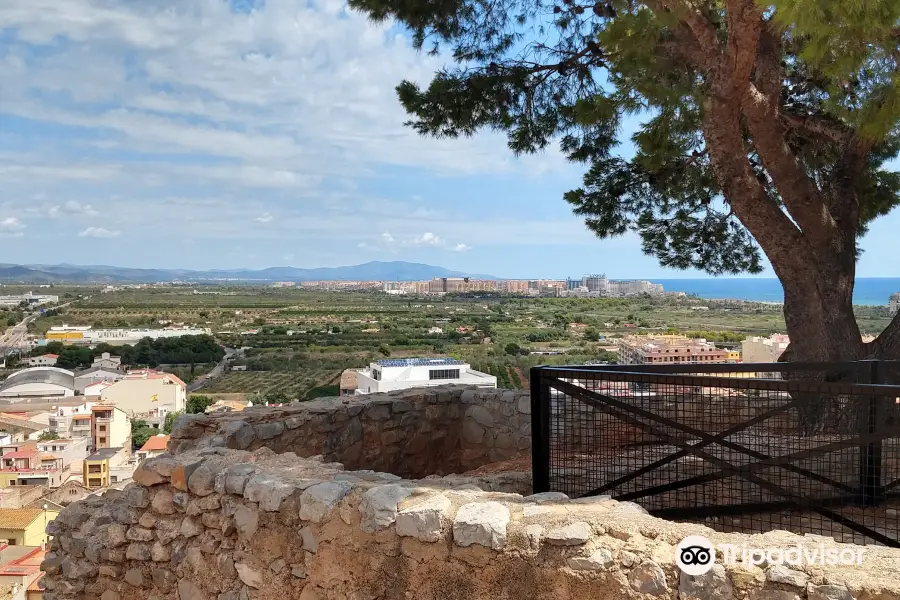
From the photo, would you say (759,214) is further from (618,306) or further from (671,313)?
(618,306)

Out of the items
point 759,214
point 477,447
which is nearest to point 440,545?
point 477,447

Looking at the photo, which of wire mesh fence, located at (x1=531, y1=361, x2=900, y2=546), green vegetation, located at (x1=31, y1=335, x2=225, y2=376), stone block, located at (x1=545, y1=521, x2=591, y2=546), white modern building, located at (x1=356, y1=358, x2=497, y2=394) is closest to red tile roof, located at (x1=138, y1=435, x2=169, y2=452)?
white modern building, located at (x1=356, y1=358, x2=497, y2=394)

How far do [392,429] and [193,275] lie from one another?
145 m

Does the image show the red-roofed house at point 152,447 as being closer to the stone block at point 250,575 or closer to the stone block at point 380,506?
the stone block at point 250,575

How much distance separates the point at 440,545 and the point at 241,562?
43.6 inches

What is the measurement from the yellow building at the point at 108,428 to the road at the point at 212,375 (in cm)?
529

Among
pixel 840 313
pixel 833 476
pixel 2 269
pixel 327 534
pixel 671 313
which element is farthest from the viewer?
pixel 2 269

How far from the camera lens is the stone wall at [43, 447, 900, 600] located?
207 cm

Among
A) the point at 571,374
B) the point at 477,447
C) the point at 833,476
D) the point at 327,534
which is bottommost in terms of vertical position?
the point at 477,447

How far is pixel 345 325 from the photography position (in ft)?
128

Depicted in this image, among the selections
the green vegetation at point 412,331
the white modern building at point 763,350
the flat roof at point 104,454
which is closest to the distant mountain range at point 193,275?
the green vegetation at point 412,331

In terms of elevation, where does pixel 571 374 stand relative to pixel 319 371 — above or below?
above

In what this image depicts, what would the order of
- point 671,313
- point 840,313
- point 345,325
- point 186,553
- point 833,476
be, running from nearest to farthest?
1. point 833,476
2. point 186,553
3. point 840,313
4. point 671,313
5. point 345,325

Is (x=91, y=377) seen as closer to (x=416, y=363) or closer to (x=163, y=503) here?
(x=416, y=363)
